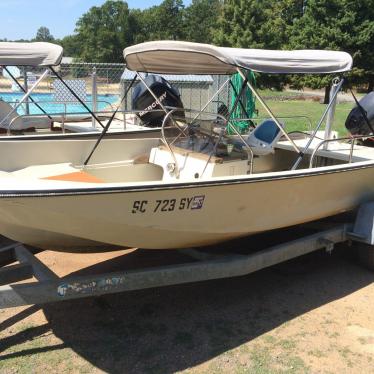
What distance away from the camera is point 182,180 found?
3.26 m

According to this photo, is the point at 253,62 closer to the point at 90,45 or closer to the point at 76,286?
the point at 76,286

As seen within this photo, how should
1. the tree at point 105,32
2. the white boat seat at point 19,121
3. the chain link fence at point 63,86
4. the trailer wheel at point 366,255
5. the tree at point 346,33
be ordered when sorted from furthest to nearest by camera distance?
the tree at point 105,32 → the tree at point 346,33 → the chain link fence at point 63,86 → the white boat seat at point 19,121 → the trailer wheel at point 366,255

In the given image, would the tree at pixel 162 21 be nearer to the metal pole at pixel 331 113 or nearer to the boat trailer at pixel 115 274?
the metal pole at pixel 331 113

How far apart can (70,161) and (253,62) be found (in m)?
2.10

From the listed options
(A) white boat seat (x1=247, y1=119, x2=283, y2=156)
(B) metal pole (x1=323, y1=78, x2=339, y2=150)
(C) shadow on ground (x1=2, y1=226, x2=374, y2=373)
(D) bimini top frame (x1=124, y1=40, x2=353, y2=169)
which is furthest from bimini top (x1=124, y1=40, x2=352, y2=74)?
(C) shadow on ground (x1=2, y1=226, x2=374, y2=373)

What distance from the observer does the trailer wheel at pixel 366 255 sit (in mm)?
4621

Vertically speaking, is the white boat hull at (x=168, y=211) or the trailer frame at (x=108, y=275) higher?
the white boat hull at (x=168, y=211)

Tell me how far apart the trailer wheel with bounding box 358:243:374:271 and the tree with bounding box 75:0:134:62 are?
63.2 meters

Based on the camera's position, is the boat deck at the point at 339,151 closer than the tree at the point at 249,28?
Yes

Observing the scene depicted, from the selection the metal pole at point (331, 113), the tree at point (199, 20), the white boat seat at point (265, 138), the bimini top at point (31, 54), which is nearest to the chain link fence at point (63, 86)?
the bimini top at point (31, 54)

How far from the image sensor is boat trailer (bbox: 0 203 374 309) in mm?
3105

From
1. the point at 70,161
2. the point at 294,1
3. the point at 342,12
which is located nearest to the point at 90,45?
the point at 294,1

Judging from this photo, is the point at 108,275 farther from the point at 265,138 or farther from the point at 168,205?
the point at 265,138

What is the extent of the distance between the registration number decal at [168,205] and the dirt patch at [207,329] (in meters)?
0.98
